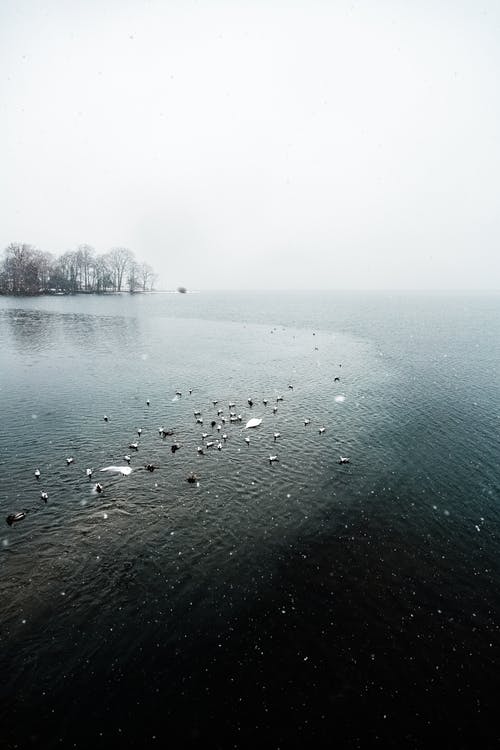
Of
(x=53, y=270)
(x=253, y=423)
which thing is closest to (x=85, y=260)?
(x=53, y=270)

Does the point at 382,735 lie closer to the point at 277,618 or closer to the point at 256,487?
the point at 277,618

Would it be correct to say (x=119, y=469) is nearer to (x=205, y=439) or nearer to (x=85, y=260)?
(x=205, y=439)

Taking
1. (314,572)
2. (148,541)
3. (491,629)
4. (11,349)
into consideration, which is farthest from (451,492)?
(11,349)

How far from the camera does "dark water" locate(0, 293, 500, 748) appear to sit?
13.8 meters

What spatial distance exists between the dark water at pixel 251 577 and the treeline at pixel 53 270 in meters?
139

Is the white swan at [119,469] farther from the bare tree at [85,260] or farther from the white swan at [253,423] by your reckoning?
the bare tree at [85,260]

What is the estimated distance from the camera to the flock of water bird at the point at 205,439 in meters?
26.5

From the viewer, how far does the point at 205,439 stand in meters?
35.2

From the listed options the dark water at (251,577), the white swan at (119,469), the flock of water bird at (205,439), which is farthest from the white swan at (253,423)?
the white swan at (119,469)

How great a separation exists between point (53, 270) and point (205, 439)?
176377mm

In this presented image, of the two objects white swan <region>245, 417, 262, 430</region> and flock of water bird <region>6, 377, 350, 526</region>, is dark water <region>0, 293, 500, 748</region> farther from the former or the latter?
white swan <region>245, 417, 262, 430</region>

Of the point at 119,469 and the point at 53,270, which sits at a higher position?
the point at 53,270

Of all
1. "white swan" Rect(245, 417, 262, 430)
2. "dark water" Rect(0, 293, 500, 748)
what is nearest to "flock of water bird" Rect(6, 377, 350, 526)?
"white swan" Rect(245, 417, 262, 430)

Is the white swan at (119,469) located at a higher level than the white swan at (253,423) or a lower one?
lower
